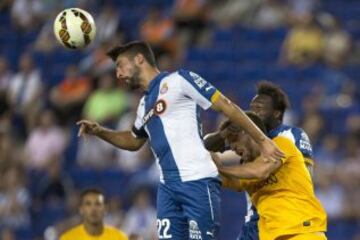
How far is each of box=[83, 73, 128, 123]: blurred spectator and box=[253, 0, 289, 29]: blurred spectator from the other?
226 cm

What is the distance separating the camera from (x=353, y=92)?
15.1 meters

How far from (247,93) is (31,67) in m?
3.56

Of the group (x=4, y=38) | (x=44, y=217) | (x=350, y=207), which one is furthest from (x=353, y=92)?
(x=4, y=38)

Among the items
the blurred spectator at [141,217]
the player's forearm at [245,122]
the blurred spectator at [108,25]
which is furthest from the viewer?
the blurred spectator at [108,25]

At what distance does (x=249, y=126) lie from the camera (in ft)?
25.6

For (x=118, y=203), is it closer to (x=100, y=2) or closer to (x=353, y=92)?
(x=353, y=92)

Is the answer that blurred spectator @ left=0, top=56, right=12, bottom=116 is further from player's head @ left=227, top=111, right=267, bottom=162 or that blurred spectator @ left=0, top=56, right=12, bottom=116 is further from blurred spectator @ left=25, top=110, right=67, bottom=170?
player's head @ left=227, top=111, right=267, bottom=162

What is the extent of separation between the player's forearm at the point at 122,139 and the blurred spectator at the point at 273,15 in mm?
7941

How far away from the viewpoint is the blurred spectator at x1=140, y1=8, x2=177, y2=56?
16.2m

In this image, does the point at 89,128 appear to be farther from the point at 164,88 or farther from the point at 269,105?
the point at 269,105

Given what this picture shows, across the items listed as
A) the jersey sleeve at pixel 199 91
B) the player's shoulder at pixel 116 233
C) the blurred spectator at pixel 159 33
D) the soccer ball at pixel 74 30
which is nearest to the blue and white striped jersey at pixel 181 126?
the jersey sleeve at pixel 199 91

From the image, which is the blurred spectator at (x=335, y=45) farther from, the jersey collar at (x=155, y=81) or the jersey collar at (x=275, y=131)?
the jersey collar at (x=155, y=81)

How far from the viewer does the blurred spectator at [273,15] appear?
53.8 feet

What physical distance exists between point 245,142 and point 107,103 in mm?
7912
